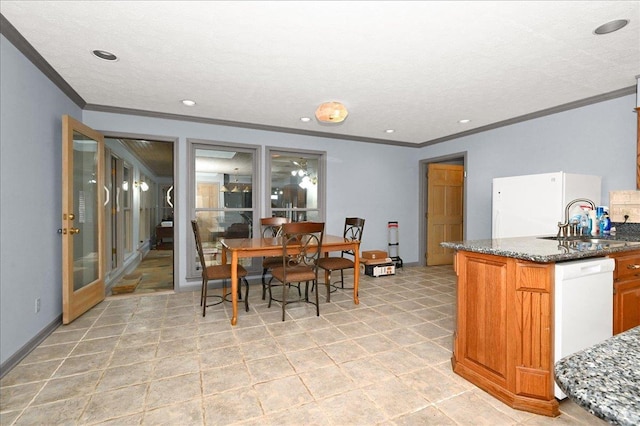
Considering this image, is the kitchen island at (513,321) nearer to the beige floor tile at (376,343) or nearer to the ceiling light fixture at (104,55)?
the beige floor tile at (376,343)

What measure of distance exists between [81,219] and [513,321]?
4.20 meters

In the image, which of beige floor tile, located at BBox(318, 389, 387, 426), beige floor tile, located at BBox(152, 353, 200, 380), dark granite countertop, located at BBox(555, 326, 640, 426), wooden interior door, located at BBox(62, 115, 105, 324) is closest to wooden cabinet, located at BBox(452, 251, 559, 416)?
beige floor tile, located at BBox(318, 389, 387, 426)

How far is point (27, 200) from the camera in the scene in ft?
8.20

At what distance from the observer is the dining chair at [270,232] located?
3957 mm

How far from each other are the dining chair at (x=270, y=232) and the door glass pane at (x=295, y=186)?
47cm

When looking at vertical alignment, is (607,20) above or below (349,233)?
above

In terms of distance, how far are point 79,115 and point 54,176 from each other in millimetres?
1185

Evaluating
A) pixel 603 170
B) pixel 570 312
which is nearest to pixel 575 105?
pixel 603 170

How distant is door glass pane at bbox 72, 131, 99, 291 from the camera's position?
3330 mm

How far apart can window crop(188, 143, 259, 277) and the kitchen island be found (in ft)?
11.1

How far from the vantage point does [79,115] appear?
374 centimetres

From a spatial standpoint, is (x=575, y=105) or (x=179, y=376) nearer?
(x=179, y=376)

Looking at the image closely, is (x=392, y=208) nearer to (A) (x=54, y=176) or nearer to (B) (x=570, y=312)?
(B) (x=570, y=312)

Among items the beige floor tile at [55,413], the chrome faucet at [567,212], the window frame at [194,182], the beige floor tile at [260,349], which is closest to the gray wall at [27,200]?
the beige floor tile at [55,413]
